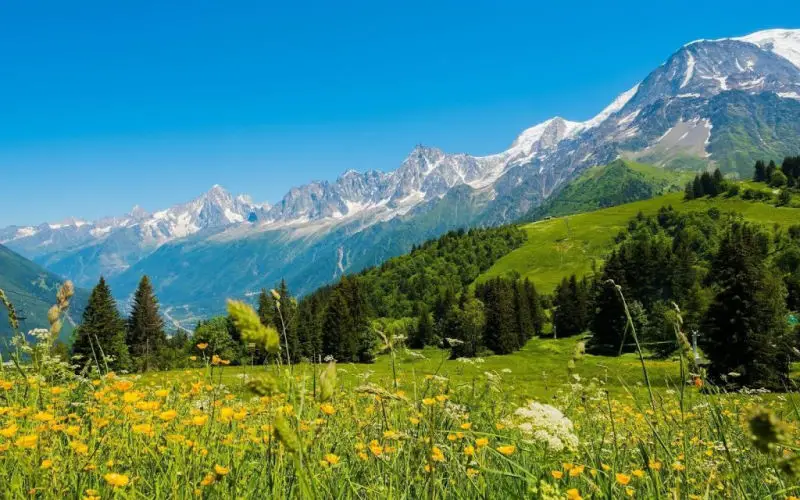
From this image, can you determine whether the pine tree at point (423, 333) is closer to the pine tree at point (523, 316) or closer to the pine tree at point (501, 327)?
the pine tree at point (523, 316)

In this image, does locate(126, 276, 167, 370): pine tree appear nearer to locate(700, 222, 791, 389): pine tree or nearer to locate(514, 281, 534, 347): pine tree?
locate(700, 222, 791, 389): pine tree

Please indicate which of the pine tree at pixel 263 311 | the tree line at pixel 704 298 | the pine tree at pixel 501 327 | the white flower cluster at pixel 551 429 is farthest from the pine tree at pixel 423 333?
the white flower cluster at pixel 551 429

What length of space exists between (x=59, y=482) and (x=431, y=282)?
186m

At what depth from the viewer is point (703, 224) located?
167250 mm

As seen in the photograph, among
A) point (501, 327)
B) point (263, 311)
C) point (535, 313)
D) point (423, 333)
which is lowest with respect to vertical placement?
point (423, 333)

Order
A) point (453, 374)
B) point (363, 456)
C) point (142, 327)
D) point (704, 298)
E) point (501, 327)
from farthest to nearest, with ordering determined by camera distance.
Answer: point (501, 327) < point (704, 298) < point (142, 327) < point (453, 374) < point (363, 456)

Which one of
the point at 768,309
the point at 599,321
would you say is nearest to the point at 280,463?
the point at 768,309

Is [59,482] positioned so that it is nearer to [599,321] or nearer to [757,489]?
[757,489]

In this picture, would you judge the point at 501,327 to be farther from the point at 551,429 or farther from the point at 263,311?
the point at 551,429

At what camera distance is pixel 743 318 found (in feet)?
129

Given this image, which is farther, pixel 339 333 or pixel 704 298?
pixel 339 333

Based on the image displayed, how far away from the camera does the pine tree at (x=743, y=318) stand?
3783 centimetres

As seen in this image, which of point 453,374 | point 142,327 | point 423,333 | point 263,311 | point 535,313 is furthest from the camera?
point 423,333

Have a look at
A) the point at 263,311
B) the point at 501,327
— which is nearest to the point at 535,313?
the point at 501,327
